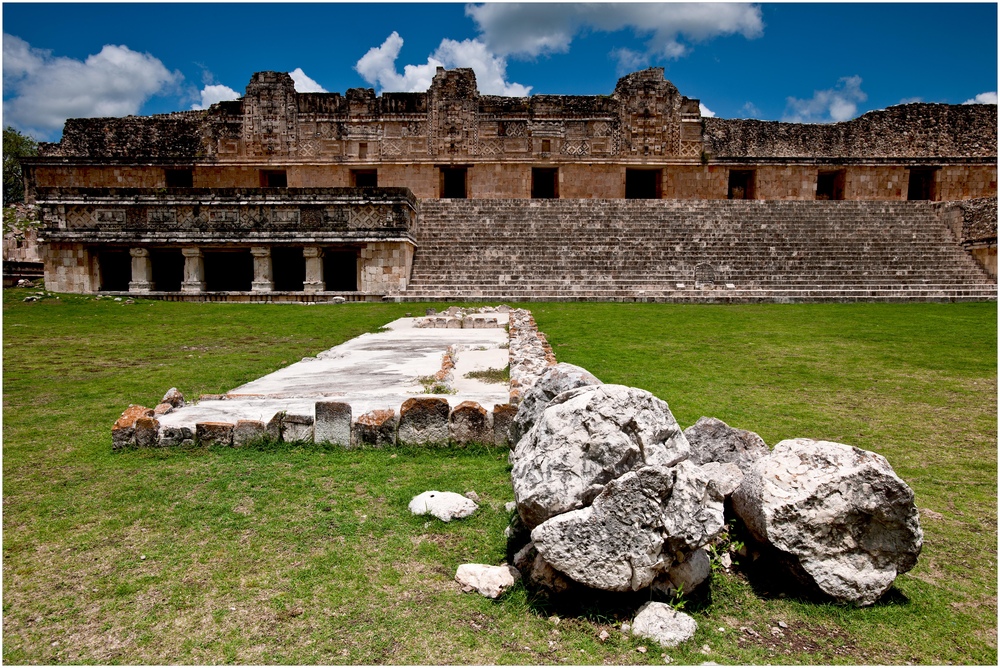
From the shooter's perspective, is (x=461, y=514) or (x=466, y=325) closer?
(x=461, y=514)

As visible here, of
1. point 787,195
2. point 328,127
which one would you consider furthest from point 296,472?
point 787,195

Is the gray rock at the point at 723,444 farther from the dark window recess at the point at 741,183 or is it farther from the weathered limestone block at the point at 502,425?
the dark window recess at the point at 741,183

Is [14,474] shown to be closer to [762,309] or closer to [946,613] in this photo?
[946,613]

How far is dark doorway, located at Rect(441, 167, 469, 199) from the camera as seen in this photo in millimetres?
26516

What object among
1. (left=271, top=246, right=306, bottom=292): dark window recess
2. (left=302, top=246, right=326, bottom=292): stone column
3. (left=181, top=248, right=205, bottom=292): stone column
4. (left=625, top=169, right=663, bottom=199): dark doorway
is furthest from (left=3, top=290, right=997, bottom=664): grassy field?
(left=625, top=169, right=663, bottom=199): dark doorway

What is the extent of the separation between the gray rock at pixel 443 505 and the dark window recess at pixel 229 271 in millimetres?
18970

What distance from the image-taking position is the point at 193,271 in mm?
17828

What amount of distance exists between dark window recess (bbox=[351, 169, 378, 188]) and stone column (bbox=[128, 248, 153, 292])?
983cm

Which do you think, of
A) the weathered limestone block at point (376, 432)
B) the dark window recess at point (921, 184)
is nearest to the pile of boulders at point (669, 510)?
the weathered limestone block at point (376, 432)

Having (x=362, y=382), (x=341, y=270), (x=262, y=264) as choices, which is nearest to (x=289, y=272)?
(x=341, y=270)

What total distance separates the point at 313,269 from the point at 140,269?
493 centimetres

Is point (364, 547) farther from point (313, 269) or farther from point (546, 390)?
point (313, 269)

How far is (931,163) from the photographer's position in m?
25.4

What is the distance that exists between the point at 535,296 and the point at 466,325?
492 centimetres
